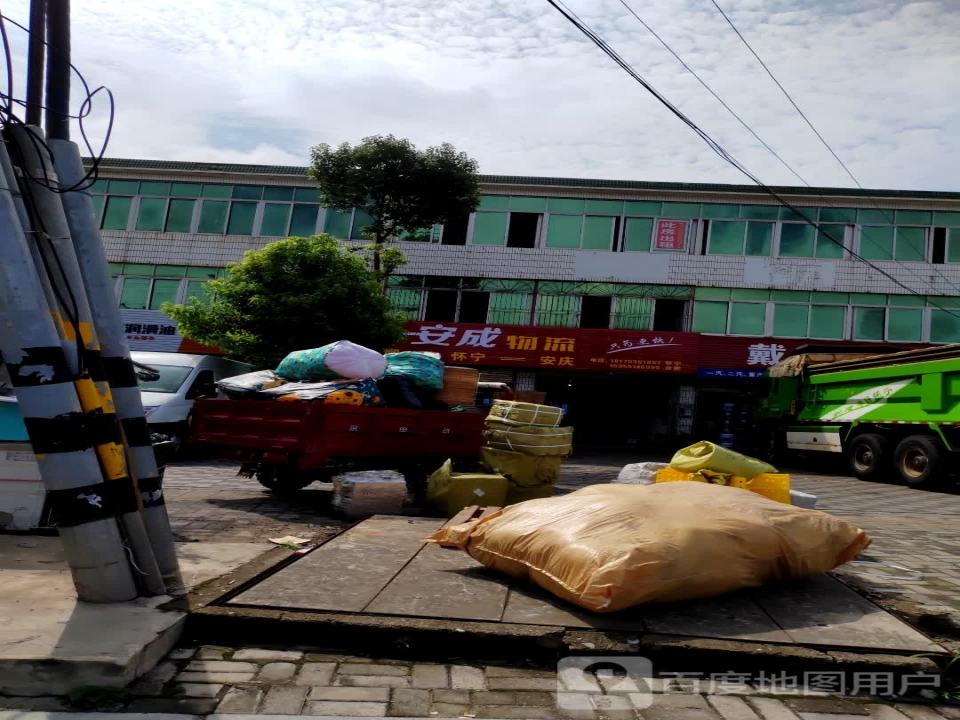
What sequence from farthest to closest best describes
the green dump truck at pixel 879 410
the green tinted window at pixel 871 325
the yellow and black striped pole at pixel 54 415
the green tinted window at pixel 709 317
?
the green tinted window at pixel 709 317 → the green tinted window at pixel 871 325 → the green dump truck at pixel 879 410 → the yellow and black striped pole at pixel 54 415

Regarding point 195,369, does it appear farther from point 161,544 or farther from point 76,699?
point 76,699

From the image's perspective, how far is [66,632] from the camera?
10.8ft

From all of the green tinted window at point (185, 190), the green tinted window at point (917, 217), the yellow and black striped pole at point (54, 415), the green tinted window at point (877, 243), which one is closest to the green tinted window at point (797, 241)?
the green tinted window at point (877, 243)

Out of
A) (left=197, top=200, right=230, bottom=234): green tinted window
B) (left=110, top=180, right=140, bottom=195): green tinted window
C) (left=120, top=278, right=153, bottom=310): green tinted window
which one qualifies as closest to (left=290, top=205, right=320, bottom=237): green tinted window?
(left=197, top=200, right=230, bottom=234): green tinted window

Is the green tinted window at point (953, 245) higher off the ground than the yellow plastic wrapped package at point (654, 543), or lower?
higher

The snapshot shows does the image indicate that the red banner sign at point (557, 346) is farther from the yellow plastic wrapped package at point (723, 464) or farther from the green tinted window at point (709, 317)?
the yellow plastic wrapped package at point (723, 464)

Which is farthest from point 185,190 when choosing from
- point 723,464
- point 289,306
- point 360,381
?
point 723,464

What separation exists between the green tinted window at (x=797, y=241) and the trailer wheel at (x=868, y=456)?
9348 mm

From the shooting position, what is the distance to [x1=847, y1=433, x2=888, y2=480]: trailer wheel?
557 inches

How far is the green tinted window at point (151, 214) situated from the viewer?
25250 millimetres

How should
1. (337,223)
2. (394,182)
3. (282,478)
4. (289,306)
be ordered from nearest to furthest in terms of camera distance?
(282,478) → (289,306) → (394,182) → (337,223)

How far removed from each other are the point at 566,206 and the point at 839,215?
26.5 ft

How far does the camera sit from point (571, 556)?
390 centimetres

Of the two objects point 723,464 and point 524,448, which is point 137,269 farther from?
point 723,464
